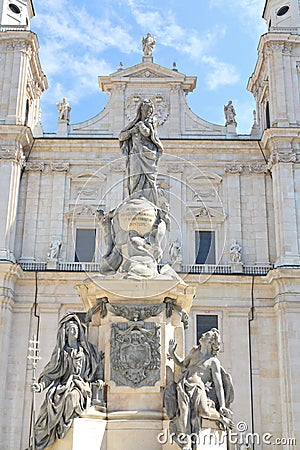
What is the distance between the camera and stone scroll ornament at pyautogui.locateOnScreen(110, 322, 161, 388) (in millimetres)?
8531

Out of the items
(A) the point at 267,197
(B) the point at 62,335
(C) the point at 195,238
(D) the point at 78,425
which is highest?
(A) the point at 267,197

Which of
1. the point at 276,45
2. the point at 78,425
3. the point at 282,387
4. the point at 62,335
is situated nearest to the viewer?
the point at 78,425

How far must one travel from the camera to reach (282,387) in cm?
2272

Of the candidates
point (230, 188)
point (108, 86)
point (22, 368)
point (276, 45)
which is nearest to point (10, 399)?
point (22, 368)

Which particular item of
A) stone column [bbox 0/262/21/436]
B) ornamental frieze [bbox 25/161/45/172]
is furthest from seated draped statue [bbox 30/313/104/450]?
ornamental frieze [bbox 25/161/45/172]

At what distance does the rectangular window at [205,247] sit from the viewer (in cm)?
2517

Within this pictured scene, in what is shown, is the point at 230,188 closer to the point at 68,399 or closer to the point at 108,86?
the point at 108,86

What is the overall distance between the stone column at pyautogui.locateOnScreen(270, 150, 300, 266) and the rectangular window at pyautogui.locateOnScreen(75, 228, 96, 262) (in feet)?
23.0

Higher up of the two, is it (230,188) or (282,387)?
(230,188)

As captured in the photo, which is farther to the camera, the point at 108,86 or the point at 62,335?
the point at 108,86

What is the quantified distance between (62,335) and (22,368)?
1547 centimetres

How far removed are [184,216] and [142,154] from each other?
1516cm

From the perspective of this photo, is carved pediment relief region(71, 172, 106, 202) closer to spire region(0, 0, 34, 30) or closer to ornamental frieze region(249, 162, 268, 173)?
ornamental frieze region(249, 162, 268, 173)

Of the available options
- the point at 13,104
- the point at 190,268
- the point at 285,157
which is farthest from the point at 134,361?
the point at 13,104
